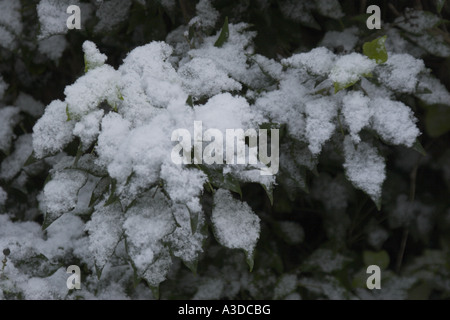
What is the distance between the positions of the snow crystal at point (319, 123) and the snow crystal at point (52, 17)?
0.56m

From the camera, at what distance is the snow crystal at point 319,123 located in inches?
34.9

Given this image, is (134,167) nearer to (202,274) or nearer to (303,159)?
(303,159)

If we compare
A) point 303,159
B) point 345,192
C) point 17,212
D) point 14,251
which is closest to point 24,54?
point 17,212

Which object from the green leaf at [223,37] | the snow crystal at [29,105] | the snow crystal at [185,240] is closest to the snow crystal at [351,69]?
the green leaf at [223,37]

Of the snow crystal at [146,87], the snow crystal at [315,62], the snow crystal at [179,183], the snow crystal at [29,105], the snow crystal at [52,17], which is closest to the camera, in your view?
the snow crystal at [179,183]

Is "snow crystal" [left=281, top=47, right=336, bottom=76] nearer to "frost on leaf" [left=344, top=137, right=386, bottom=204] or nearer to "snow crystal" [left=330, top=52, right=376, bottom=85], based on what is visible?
"snow crystal" [left=330, top=52, right=376, bottom=85]

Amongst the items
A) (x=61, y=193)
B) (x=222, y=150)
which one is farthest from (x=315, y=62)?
(x=61, y=193)

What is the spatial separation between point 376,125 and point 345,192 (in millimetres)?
633

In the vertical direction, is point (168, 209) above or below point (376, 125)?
below

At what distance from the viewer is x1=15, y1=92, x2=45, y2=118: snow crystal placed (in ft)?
4.30

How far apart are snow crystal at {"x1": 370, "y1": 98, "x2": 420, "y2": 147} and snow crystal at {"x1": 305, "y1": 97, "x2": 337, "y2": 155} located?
0.08 meters

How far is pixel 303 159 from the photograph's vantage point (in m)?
0.98

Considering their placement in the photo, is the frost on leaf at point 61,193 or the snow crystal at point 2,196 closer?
the frost on leaf at point 61,193

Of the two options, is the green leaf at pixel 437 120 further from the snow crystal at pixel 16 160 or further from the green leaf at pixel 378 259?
the snow crystal at pixel 16 160
